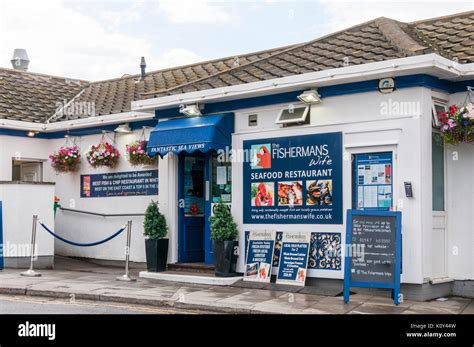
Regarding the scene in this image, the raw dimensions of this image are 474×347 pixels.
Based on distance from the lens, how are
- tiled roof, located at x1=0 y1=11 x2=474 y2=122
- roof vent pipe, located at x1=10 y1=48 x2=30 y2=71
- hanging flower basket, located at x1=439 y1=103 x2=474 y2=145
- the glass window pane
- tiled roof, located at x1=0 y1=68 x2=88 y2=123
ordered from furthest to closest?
roof vent pipe, located at x1=10 y1=48 x2=30 y2=71
tiled roof, located at x1=0 y1=68 x2=88 y2=123
tiled roof, located at x1=0 y1=11 x2=474 y2=122
the glass window pane
hanging flower basket, located at x1=439 y1=103 x2=474 y2=145

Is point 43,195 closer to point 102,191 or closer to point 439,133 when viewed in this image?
point 102,191

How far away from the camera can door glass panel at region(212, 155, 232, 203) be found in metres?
14.4

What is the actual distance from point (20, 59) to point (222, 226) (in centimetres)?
1406

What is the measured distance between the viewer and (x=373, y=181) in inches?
475

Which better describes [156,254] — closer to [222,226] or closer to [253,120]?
[222,226]

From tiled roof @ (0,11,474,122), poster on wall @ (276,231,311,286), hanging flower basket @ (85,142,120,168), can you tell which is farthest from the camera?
hanging flower basket @ (85,142,120,168)

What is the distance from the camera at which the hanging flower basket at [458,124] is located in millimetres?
11375

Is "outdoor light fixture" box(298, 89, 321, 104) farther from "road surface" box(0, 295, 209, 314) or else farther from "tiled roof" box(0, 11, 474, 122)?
"road surface" box(0, 295, 209, 314)

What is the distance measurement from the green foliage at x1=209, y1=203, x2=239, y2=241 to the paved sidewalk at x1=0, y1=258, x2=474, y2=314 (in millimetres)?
Result: 1036

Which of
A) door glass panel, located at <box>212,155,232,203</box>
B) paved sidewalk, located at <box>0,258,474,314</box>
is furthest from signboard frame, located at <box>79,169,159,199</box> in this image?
paved sidewalk, located at <box>0,258,474,314</box>

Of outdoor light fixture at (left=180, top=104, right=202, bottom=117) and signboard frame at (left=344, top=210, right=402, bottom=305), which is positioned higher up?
outdoor light fixture at (left=180, top=104, right=202, bottom=117)

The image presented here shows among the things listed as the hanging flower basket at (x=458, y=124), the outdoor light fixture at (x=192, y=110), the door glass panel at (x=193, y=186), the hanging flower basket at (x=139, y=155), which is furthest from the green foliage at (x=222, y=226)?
the hanging flower basket at (x=458, y=124)

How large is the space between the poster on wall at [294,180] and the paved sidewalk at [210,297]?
1.55 m
